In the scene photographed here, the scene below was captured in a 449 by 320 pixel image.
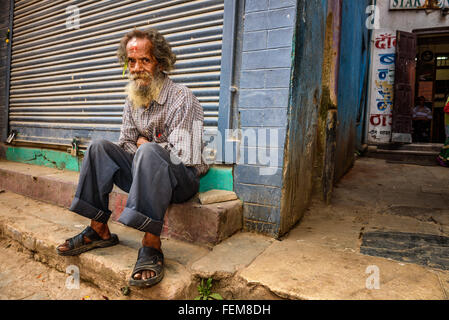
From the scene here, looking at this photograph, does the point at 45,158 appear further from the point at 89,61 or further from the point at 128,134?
the point at 128,134

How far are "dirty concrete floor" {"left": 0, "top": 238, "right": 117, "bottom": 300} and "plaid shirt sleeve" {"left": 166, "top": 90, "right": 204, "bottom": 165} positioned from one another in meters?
1.02

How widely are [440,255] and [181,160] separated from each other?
1.86 meters

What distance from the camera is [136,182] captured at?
5.48 ft

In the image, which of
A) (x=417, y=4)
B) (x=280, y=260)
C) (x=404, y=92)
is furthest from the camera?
(x=417, y=4)

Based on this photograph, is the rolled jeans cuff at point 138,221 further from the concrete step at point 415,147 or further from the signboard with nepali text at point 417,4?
the signboard with nepali text at point 417,4

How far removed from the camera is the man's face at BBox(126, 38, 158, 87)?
2146 millimetres

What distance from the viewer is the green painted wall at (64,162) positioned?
247 cm

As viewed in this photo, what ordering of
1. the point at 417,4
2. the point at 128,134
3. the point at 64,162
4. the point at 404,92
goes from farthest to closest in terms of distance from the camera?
the point at 417,4, the point at 404,92, the point at 64,162, the point at 128,134

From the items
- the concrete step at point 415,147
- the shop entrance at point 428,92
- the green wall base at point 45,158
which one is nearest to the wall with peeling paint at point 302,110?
the green wall base at point 45,158

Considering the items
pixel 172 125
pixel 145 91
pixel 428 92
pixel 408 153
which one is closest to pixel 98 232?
pixel 172 125

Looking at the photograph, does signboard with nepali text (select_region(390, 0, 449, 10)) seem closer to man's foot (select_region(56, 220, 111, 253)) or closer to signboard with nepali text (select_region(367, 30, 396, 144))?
signboard with nepali text (select_region(367, 30, 396, 144))

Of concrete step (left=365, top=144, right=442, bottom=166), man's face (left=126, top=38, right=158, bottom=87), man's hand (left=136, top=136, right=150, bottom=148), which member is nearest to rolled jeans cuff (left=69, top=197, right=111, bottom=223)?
man's hand (left=136, top=136, right=150, bottom=148)

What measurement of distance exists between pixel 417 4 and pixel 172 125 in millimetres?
10380
